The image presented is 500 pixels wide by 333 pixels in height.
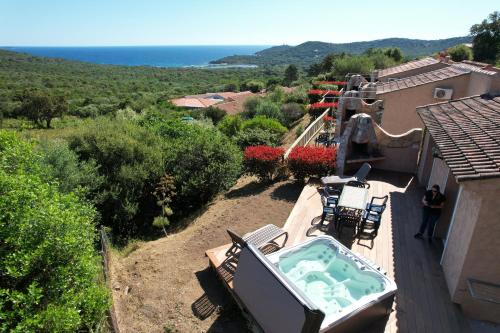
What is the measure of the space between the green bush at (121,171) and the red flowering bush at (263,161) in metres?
3.43

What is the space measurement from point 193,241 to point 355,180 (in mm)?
4939

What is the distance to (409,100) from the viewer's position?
48.5 feet

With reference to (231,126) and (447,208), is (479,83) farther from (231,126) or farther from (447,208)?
(231,126)

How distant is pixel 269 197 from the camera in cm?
1061

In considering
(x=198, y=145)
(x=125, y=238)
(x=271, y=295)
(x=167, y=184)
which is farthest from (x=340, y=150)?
(x=125, y=238)

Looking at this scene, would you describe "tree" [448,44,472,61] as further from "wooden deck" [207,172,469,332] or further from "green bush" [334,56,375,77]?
"wooden deck" [207,172,469,332]

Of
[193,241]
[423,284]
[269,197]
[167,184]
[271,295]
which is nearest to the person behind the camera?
[271,295]

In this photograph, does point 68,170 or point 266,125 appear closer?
point 68,170

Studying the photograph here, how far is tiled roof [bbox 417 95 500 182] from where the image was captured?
195 inches

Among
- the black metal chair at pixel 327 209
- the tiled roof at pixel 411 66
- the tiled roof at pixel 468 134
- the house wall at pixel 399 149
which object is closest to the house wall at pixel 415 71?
the tiled roof at pixel 411 66

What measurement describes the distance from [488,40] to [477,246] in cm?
5374

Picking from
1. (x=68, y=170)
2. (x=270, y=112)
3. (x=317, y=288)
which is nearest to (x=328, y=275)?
(x=317, y=288)

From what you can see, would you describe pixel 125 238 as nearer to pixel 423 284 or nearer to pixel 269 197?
pixel 269 197

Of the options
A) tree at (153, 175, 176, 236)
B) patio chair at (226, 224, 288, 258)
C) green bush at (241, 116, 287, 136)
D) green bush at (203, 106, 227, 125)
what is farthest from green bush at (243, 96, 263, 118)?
patio chair at (226, 224, 288, 258)
